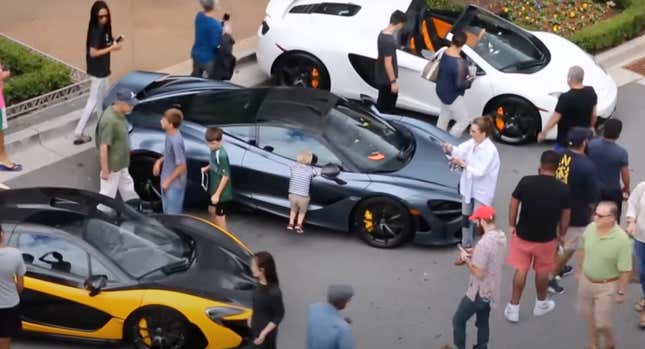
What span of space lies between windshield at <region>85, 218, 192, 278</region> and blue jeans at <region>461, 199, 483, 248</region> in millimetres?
2755

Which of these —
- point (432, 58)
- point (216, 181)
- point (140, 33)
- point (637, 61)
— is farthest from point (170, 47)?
point (637, 61)

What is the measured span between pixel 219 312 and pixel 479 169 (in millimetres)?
2952

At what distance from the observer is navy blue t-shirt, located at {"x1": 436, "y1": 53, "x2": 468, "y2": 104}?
489 inches

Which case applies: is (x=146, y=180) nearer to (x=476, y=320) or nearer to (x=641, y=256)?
(x=476, y=320)

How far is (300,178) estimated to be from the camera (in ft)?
35.7

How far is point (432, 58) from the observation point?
13.2 metres

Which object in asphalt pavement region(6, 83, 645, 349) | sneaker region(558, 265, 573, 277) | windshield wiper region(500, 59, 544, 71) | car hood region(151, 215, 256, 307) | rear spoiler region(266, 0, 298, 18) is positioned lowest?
asphalt pavement region(6, 83, 645, 349)

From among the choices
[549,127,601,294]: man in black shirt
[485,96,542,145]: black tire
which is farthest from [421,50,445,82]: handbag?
[549,127,601,294]: man in black shirt

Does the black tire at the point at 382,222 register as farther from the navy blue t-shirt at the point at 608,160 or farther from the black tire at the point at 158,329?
the black tire at the point at 158,329

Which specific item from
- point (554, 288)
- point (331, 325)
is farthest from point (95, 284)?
point (554, 288)

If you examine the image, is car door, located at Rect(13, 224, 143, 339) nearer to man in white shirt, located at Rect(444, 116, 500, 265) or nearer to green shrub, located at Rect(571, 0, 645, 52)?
man in white shirt, located at Rect(444, 116, 500, 265)

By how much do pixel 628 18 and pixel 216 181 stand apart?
328 inches

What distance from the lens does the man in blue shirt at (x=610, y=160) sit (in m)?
10.4

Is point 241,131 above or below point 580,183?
below
